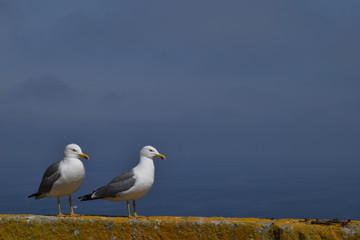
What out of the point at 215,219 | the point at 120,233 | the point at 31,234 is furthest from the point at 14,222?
the point at 215,219

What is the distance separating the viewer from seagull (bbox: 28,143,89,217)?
787 cm

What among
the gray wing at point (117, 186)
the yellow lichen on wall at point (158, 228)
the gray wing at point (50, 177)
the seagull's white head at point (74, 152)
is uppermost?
the seagull's white head at point (74, 152)

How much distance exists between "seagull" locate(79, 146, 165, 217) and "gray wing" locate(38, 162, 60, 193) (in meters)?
0.63

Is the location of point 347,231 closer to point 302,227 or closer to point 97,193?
point 302,227

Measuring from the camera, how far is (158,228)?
20.7ft

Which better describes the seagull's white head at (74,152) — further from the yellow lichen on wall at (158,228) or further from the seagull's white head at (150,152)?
the yellow lichen on wall at (158,228)

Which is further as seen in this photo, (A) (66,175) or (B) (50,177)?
(B) (50,177)

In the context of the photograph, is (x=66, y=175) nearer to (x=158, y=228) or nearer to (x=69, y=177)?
(x=69, y=177)

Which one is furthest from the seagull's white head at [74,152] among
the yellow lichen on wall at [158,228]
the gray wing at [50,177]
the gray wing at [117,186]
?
the yellow lichen on wall at [158,228]

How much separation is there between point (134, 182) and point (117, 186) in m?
0.27

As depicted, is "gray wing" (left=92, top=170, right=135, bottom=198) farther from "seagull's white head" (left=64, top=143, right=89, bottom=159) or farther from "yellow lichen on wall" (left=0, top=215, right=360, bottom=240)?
"yellow lichen on wall" (left=0, top=215, right=360, bottom=240)

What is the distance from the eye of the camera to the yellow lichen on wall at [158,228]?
19.5 feet

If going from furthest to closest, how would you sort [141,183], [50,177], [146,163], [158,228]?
[50,177] → [146,163] → [141,183] → [158,228]

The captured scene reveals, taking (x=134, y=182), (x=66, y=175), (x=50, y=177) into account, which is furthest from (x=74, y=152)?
(x=134, y=182)
